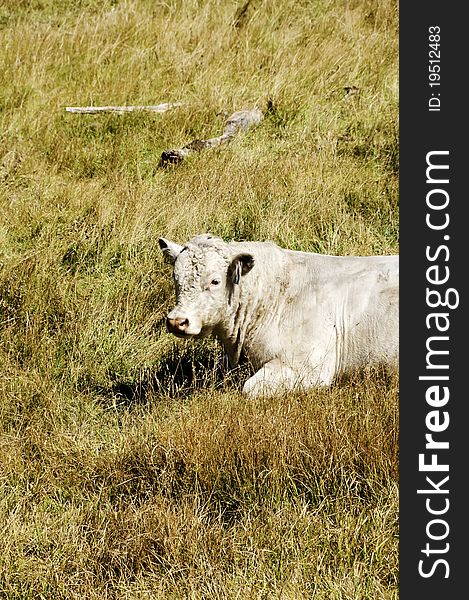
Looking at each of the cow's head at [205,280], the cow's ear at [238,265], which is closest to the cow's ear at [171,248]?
the cow's head at [205,280]

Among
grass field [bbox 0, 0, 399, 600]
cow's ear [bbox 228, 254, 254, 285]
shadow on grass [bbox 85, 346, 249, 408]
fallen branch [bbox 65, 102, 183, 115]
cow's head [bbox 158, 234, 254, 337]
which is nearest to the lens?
grass field [bbox 0, 0, 399, 600]

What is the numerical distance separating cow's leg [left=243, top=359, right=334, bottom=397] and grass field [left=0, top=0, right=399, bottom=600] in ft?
0.59

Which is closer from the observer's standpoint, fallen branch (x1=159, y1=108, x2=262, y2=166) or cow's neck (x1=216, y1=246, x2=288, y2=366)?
cow's neck (x1=216, y1=246, x2=288, y2=366)

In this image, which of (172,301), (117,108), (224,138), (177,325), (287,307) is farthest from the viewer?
(117,108)

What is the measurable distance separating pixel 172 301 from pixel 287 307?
1.29m

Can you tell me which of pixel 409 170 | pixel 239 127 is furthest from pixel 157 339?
pixel 239 127

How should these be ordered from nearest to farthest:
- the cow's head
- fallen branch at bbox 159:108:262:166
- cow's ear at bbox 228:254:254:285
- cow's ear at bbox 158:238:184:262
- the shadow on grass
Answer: the cow's head, cow's ear at bbox 228:254:254:285, the shadow on grass, cow's ear at bbox 158:238:184:262, fallen branch at bbox 159:108:262:166

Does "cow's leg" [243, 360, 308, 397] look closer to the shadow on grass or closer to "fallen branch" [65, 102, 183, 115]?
the shadow on grass

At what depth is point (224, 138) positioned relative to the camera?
1052cm

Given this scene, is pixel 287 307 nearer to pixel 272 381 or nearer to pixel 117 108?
pixel 272 381

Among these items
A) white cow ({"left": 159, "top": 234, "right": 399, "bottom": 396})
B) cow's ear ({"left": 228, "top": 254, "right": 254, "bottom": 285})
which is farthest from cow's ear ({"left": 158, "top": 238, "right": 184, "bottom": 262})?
cow's ear ({"left": 228, "top": 254, "right": 254, "bottom": 285})

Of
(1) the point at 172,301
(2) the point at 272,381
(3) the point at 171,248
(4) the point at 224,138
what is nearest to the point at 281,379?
(2) the point at 272,381

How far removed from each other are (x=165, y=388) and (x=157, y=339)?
2.83 feet

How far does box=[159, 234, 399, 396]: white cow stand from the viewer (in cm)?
623
